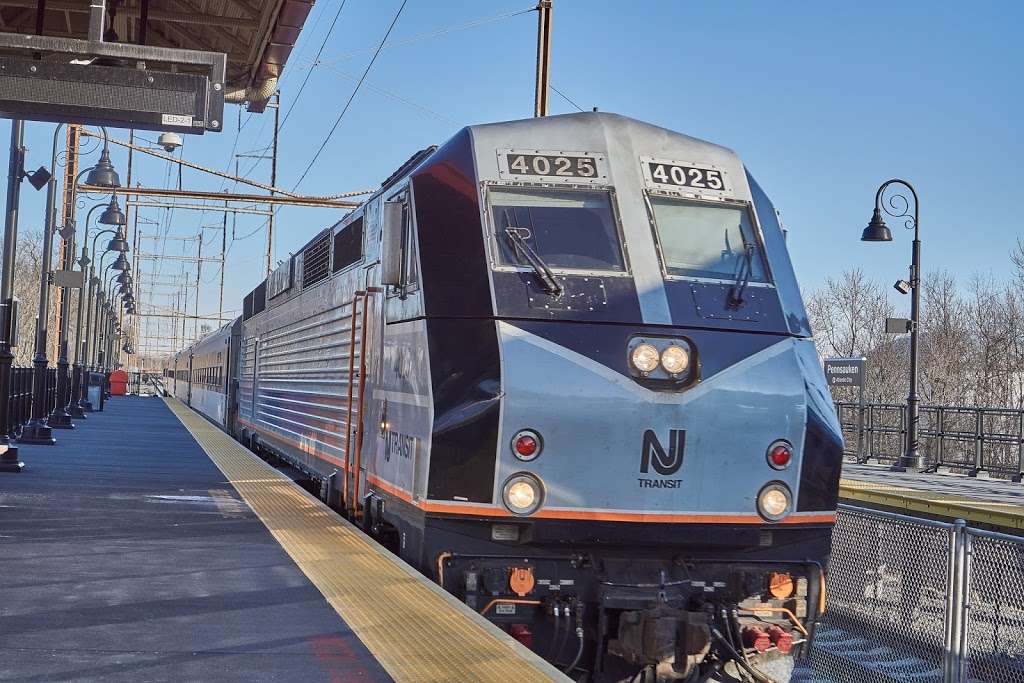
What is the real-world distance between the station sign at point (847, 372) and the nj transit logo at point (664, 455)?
61.7 feet

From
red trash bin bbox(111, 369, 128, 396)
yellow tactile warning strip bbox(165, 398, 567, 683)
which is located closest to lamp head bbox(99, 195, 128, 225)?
yellow tactile warning strip bbox(165, 398, 567, 683)

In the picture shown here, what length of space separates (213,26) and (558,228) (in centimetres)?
517

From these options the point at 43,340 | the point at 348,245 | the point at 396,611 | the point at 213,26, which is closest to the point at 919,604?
the point at 396,611

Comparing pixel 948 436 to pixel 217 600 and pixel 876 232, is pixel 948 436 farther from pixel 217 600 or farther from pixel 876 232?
pixel 217 600

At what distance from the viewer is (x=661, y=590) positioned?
739cm

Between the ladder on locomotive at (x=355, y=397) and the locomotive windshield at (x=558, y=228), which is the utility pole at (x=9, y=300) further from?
the locomotive windshield at (x=558, y=228)

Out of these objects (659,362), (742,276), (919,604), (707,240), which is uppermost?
(707,240)

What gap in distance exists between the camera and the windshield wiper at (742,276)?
7828 mm

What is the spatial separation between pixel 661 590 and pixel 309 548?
2977 mm

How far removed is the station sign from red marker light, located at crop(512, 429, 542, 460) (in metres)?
19.2

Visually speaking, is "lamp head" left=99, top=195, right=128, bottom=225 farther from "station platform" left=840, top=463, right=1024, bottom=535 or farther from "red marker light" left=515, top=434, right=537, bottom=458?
"red marker light" left=515, top=434, right=537, bottom=458

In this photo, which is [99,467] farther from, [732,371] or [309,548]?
[732,371]

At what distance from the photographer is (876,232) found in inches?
934

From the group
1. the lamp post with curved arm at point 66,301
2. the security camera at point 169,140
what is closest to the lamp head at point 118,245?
the lamp post with curved arm at point 66,301
